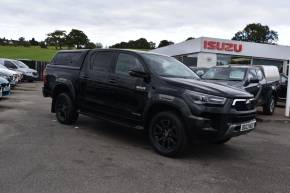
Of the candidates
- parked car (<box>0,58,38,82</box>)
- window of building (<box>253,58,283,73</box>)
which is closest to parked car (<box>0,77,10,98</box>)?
parked car (<box>0,58,38,82</box>)

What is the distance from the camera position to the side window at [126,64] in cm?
791

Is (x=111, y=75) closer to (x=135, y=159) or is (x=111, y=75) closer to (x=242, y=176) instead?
(x=135, y=159)

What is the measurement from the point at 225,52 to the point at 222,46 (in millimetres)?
617

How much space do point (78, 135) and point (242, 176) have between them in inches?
148

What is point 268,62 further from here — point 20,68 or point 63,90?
point 63,90

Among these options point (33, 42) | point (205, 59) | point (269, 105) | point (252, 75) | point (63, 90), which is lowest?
point (269, 105)

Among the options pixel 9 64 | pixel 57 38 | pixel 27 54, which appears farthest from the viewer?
pixel 57 38

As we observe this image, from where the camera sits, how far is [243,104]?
7.13 metres

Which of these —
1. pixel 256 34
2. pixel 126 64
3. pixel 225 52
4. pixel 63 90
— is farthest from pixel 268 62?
pixel 256 34

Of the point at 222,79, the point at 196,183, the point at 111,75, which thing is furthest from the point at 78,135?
the point at 222,79

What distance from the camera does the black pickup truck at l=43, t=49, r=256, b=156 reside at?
6713 mm

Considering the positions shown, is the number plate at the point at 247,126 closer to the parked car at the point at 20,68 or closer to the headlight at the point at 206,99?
the headlight at the point at 206,99

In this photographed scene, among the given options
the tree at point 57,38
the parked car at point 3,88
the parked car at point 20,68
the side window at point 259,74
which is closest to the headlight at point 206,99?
the side window at point 259,74

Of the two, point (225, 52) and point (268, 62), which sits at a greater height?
point (225, 52)
